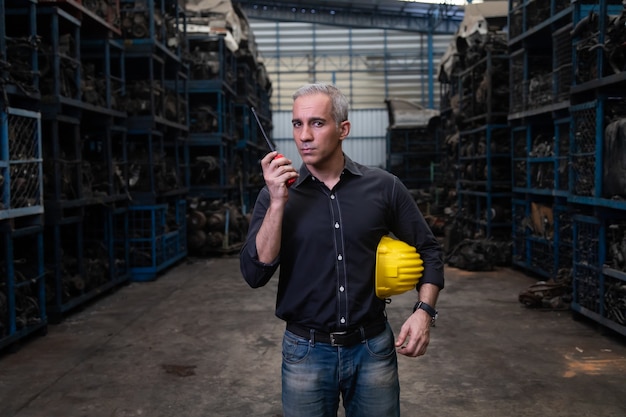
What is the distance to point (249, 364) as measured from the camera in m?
5.88

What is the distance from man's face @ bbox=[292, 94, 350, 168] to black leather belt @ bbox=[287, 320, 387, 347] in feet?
2.33

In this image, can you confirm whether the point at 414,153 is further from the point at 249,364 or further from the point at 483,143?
the point at 249,364

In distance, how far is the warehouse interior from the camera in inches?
213

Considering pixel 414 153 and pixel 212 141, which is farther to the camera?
pixel 414 153

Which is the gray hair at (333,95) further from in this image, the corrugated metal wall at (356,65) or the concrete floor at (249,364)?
the corrugated metal wall at (356,65)

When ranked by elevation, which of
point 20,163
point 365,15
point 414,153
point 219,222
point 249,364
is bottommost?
point 249,364

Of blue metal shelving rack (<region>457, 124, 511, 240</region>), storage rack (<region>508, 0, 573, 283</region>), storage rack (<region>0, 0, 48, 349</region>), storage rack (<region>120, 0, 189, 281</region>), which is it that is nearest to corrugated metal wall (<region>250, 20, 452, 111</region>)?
blue metal shelving rack (<region>457, 124, 511, 240</region>)

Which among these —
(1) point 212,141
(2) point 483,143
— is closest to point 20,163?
(1) point 212,141

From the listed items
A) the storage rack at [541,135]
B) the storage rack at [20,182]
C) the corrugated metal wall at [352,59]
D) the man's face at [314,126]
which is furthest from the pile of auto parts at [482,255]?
the corrugated metal wall at [352,59]

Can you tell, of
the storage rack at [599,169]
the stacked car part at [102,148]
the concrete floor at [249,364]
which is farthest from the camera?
the stacked car part at [102,148]

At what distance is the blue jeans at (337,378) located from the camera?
247 centimetres

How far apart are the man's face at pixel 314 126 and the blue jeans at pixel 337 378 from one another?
789mm

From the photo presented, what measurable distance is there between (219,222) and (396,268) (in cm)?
1141

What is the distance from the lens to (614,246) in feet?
20.9
